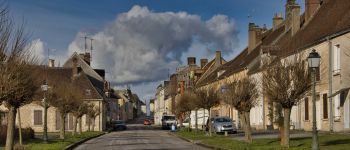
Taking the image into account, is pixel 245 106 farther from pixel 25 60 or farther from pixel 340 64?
pixel 25 60

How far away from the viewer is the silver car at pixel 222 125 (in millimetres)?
51094

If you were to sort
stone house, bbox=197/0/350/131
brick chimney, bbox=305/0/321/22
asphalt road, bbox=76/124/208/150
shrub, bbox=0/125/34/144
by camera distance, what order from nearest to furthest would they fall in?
asphalt road, bbox=76/124/208/150 < shrub, bbox=0/125/34/144 < stone house, bbox=197/0/350/131 < brick chimney, bbox=305/0/321/22

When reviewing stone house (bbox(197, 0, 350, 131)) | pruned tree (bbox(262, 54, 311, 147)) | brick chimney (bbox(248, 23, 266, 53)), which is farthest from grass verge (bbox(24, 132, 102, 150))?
brick chimney (bbox(248, 23, 266, 53))

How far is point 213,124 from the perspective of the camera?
53406 millimetres

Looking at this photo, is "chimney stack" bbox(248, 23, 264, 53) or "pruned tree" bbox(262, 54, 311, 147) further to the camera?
"chimney stack" bbox(248, 23, 264, 53)

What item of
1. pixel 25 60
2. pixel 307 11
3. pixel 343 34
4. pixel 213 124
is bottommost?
pixel 213 124

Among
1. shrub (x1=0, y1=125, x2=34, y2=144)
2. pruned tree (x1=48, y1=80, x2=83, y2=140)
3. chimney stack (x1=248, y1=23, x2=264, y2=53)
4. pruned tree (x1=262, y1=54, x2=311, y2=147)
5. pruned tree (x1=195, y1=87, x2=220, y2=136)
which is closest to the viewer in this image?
pruned tree (x1=262, y1=54, x2=311, y2=147)

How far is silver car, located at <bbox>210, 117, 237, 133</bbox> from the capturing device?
51094 mm

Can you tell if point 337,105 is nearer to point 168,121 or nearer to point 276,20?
point 276,20

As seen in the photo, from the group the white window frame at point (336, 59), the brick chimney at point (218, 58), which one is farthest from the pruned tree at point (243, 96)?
the brick chimney at point (218, 58)

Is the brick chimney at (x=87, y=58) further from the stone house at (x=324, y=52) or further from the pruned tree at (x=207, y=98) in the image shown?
the pruned tree at (x=207, y=98)

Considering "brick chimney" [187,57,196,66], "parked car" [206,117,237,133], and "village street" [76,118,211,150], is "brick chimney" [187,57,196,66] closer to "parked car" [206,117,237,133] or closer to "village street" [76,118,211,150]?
"parked car" [206,117,237,133]

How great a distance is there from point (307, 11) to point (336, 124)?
14226 millimetres

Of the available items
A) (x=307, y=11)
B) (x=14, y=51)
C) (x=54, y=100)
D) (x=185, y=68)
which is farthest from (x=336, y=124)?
(x=185, y=68)
